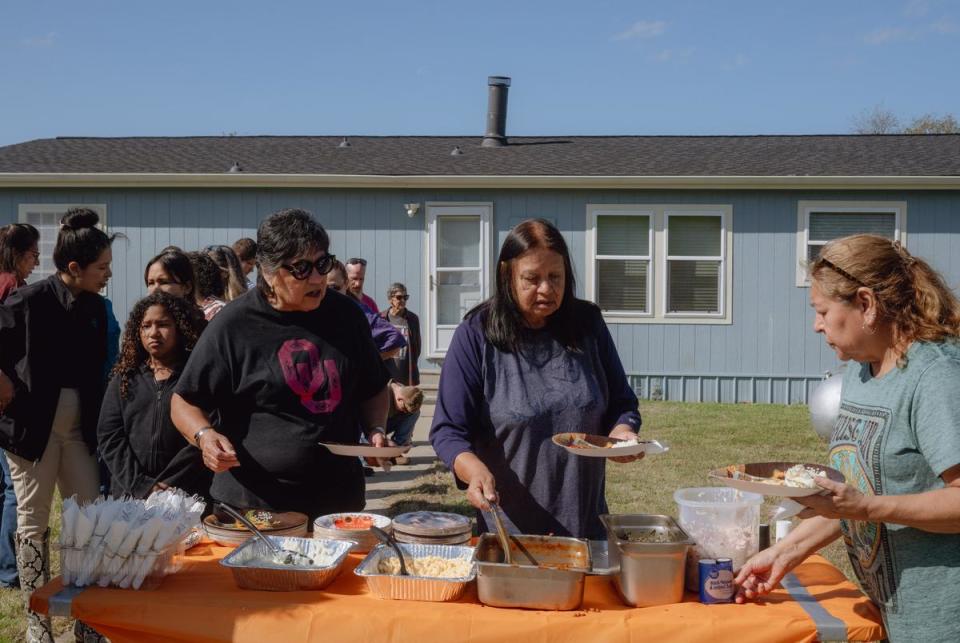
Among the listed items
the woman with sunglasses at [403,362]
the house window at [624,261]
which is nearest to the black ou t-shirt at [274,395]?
the woman with sunglasses at [403,362]

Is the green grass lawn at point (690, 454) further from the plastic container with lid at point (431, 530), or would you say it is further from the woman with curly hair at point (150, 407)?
the plastic container with lid at point (431, 530)

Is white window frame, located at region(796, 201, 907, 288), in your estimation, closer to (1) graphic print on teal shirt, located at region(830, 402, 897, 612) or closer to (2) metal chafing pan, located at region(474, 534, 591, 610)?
(1) graphic print on teal shirt, located at region(830, 402, 897, 612)

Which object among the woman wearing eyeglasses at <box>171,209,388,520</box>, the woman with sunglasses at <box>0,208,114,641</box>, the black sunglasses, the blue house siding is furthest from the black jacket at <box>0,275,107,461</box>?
the blue house siding

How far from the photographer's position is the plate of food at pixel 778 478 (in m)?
1.96

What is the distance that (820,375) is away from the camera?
11961mm

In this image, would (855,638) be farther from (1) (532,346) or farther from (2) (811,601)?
(1) (532,346)

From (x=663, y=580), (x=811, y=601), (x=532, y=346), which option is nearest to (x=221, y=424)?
(x=532, y=346)

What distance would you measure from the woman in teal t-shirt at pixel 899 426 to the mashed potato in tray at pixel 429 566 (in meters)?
0.93

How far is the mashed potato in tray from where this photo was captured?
2445 millimetres

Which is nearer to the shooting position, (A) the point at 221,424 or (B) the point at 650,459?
(A) the point at 221,424

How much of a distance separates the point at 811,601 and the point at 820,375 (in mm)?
10239

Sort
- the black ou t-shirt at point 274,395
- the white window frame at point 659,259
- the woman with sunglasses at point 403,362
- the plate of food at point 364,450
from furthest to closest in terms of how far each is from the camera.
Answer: the white window frame at point 659,259
the woman with sunglasses at point 403,362
the black ou t-shirt at point 274,395
the plate of food at point 364,450

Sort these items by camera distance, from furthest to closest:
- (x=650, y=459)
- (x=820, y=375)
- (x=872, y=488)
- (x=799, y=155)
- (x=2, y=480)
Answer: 1. (x=799, y=155)
2. (x=820, y=375)
3. (x=650, y=459)
4. (x=2, y=480)
5. (x=872, y=488)

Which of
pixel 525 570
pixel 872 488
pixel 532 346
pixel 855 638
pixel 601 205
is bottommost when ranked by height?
pixel 855 638
